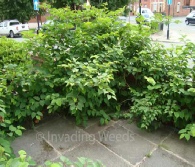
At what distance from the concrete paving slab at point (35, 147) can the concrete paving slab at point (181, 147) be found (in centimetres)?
118

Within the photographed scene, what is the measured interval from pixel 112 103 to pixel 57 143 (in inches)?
35.5

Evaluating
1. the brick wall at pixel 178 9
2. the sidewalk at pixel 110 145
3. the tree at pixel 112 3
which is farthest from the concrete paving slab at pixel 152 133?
the brick wall at pixel 178 9

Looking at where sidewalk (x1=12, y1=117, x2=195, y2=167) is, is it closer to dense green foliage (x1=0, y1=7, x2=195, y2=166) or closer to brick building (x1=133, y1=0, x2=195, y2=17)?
dense green foliage (x1=0, y1=7, x2=195, y2=166)

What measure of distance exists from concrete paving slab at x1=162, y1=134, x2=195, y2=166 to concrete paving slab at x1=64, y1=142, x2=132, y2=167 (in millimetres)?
526

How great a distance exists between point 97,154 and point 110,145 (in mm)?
201

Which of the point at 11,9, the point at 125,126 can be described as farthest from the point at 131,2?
the point at 125,126

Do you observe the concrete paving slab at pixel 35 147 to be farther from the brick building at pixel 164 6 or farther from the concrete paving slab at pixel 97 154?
the brick building at pixel 164 6

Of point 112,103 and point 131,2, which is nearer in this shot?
point 112,103

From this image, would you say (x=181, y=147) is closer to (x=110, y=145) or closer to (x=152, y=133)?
(x=152, y=133)

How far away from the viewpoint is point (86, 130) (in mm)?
2512

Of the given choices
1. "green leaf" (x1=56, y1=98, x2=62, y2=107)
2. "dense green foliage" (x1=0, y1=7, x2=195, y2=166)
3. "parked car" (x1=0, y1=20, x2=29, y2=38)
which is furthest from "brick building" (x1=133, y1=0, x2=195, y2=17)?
"green leaf" (x1=56, y1=98, x2=62, y2=107)

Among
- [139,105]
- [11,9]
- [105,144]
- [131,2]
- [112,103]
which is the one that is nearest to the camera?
[105,144]

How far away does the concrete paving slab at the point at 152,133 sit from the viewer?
2.34 metres

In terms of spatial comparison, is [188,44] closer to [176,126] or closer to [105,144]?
[176,126]
